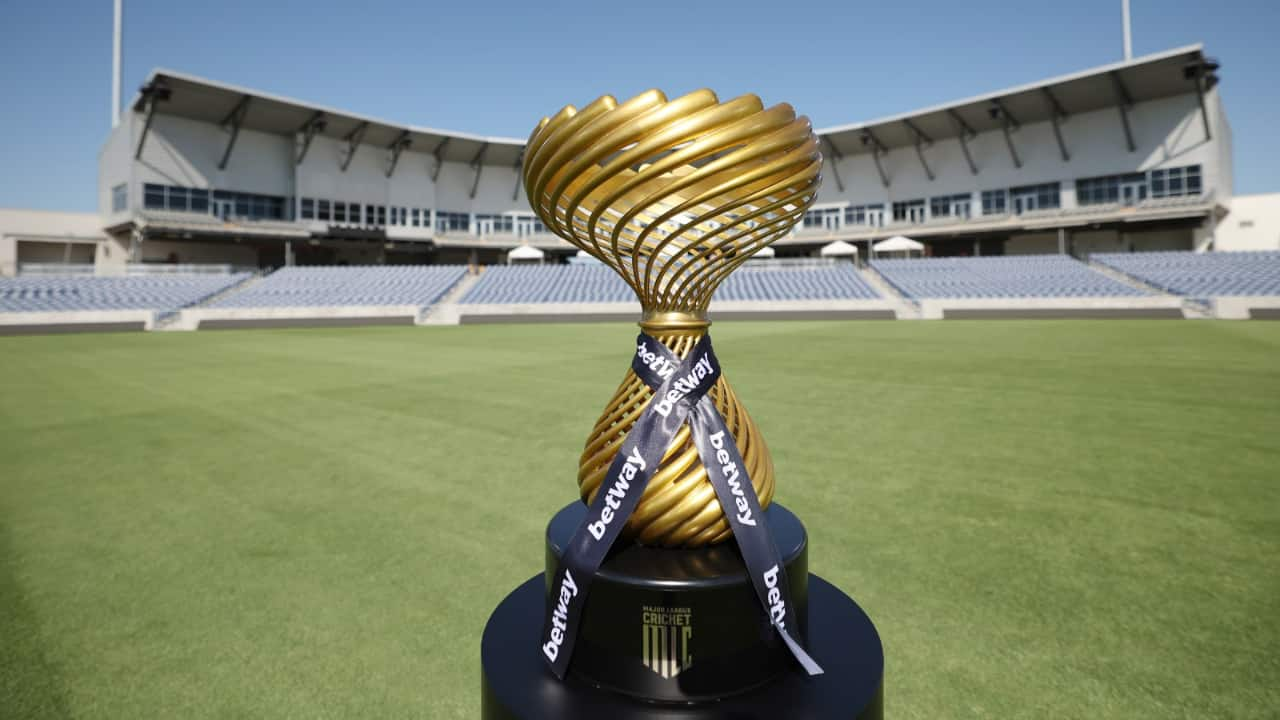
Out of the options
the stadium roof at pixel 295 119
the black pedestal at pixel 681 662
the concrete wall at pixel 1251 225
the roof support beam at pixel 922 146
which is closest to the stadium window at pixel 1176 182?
the concrete wall at pixel 1251 225

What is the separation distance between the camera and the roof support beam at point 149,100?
3281 centimetres

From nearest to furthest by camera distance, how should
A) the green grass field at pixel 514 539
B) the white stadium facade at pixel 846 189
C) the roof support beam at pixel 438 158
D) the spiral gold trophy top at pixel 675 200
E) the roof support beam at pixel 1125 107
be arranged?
1. the spiral gold trophy top at pixel 675 200
2. the green grass field at pixel 514 539
3. the white stadium facade at pixel 846 189
4. the roof support beam at pixel 1125 107
5. the roof support beam at pixel 438 158

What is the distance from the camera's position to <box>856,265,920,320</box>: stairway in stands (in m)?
30.3

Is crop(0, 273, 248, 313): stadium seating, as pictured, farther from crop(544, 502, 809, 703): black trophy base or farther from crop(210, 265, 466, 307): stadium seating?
crop(544, 502, 809, 703): black trophy base

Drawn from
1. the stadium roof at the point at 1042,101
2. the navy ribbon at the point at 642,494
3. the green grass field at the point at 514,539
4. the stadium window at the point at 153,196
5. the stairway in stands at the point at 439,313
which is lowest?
the green grass field at the point at 514,539

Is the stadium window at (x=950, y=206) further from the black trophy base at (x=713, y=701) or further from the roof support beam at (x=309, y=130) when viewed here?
the black trophy base at (x=713, y=701)

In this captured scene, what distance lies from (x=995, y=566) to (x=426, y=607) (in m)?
2.89

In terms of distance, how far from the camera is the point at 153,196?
35.2 meters

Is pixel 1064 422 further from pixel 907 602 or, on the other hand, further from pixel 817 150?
pixel 817 150

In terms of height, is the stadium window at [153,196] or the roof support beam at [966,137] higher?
the roof support beam at [966,137]

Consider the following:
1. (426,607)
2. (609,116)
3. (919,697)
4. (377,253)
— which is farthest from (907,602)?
(377,253)

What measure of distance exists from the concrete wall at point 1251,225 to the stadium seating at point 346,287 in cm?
4607

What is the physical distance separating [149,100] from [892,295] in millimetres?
42290

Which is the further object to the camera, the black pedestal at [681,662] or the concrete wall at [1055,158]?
the concrete wall at [1055,158]
